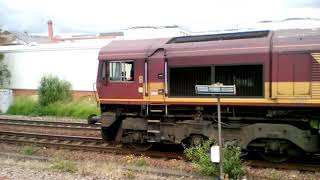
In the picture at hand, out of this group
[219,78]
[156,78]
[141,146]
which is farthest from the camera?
[141,146]

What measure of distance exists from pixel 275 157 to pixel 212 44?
3.29 m

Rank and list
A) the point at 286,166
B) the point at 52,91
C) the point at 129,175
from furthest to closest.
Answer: the point at 52,91
the point at 286,166
the point at 129,175

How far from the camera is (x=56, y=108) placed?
24875 millimetres

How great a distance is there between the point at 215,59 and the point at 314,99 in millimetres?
2649

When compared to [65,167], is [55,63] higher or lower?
higher

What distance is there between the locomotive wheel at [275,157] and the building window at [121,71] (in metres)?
4.21

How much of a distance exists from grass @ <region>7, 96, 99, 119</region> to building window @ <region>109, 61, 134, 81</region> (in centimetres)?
865

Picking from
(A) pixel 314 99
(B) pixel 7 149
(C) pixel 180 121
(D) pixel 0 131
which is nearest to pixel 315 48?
(A) pixel 314 99

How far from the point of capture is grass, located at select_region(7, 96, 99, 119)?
77.5ft

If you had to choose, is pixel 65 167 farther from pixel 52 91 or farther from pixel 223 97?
pixel 52 91

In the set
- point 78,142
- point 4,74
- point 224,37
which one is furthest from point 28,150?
point 4,74

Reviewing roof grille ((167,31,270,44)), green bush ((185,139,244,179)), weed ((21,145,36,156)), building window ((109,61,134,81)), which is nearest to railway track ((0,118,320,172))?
weed ((21,145,36,156))

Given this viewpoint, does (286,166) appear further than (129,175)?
Yes

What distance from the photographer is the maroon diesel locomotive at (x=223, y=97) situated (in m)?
11.8
